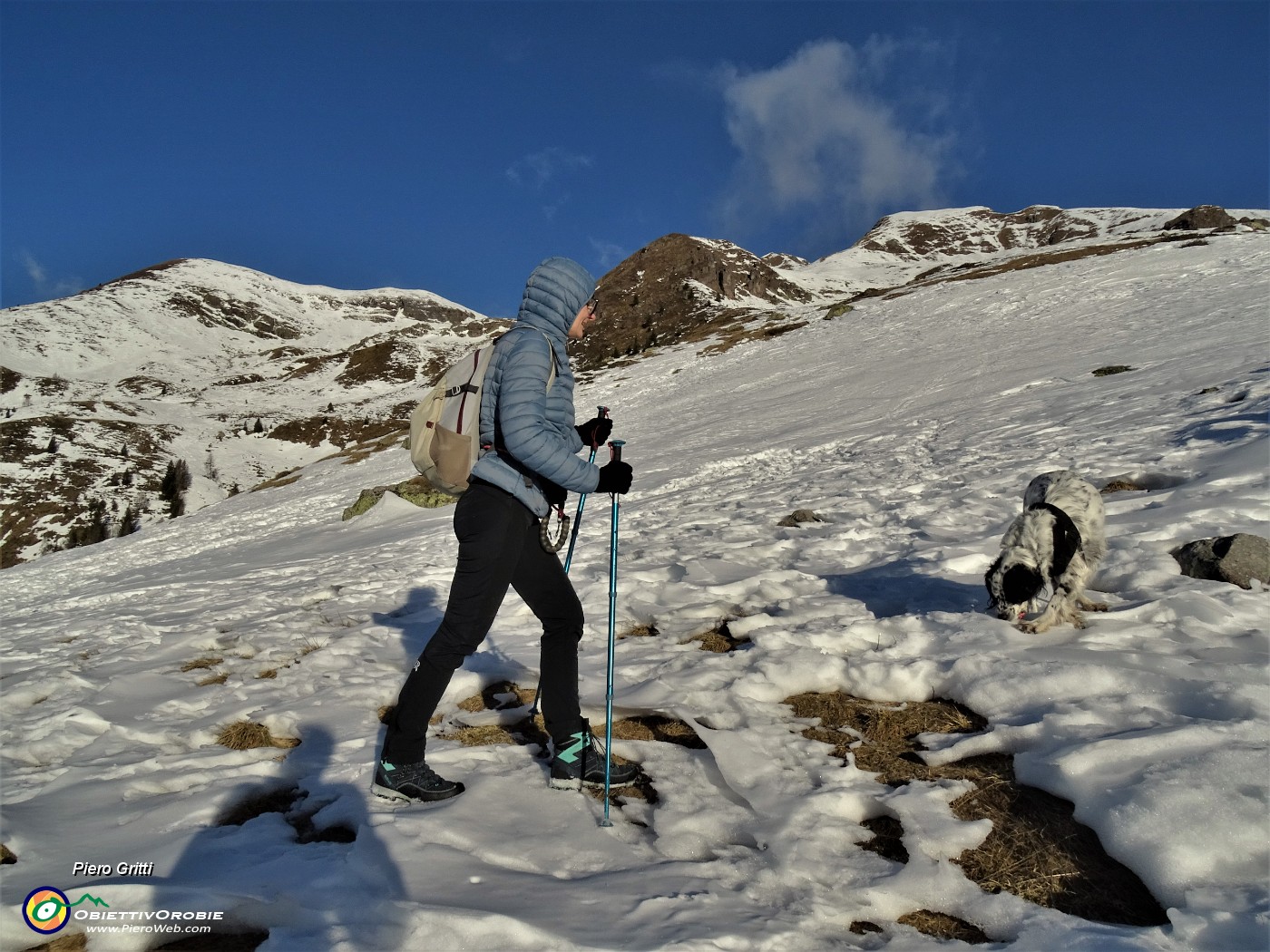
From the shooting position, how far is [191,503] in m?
62.2

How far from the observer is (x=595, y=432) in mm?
4523

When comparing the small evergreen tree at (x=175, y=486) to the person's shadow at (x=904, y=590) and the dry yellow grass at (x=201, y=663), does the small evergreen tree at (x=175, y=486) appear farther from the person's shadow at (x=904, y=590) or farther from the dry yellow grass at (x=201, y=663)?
the person's shadow at (x=904, y=590)

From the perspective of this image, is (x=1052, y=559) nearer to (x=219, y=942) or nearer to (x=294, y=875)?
(x=294, y=875)

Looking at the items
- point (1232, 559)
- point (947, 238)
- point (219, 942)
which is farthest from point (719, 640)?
point (947, 238)

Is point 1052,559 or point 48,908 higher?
point 1052,559

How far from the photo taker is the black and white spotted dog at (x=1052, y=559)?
4.98 meters

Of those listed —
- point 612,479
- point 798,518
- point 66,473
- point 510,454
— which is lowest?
point 798,518

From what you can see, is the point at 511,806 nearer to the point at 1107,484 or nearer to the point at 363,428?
the point at 1107,484

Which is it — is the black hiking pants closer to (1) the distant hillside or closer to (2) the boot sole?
(2) the boot sole

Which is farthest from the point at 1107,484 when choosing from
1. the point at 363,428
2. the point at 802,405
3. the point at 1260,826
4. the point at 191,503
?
the point at 363,428

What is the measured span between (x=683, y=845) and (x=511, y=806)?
99cm

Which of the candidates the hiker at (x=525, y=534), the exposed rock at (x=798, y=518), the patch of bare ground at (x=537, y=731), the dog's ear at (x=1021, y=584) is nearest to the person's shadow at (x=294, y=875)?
the hiker at (x=525, y=534)

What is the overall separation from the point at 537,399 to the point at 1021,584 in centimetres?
389

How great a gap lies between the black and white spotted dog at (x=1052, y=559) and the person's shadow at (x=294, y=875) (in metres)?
4.51
